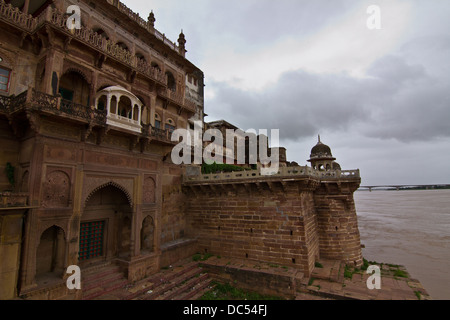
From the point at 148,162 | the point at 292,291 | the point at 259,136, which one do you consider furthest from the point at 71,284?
the point at 259,136

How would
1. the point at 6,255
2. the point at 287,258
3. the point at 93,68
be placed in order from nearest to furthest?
the point at 6,255 < the point at 93,68 < the point at 287,258

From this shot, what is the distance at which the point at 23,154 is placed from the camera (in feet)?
27.0

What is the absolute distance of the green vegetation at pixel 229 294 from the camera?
10438mm

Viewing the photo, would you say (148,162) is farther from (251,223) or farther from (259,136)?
(259,136)

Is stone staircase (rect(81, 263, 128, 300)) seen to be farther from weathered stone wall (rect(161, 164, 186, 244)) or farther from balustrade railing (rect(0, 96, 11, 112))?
balustrade railing (rect(0, 96, 11, 112))

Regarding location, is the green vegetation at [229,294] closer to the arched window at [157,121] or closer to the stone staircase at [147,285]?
the stone staircase at [147,285]

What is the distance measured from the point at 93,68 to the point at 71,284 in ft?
28.0

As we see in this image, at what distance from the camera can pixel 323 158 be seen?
17.2 metres

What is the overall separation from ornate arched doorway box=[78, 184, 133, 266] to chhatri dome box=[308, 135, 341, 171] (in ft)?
44.3

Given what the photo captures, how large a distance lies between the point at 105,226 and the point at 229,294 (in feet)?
22.4

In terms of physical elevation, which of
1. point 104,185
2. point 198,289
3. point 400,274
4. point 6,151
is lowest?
point 198,289

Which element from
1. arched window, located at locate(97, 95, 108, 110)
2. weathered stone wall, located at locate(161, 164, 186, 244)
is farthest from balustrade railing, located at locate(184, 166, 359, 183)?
arched window, located at locate(97, 95, 108, 110)

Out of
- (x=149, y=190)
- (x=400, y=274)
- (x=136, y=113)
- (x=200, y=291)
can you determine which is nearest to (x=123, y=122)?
(x=136, y=113)

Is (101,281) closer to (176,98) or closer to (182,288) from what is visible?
(182,288)
